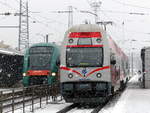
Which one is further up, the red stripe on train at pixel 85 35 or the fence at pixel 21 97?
the red stripe on train at pixel 85 35

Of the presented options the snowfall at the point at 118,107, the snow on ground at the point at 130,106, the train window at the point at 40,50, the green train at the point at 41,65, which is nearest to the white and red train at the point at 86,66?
the snowfall at the point at 118,107

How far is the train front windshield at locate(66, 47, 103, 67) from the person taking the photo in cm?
1716

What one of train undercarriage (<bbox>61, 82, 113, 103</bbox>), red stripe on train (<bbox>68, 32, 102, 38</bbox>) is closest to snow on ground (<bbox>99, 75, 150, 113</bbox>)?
train undercarriage (<bbox>61, 82, 113, 103</bbox>)

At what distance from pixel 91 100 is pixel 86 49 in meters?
2.15

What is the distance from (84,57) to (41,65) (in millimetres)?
7660

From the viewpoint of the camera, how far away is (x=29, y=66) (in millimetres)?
24422

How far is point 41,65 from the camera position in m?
24.5

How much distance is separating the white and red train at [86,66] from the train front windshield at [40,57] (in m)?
7.05

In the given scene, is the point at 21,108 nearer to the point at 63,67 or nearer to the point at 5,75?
the point at 63,67

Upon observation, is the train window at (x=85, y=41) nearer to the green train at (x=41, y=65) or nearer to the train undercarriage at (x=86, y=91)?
the train undercarriage at (x=86, y=91)

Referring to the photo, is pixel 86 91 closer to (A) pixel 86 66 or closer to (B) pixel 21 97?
(A) pixel 86 66

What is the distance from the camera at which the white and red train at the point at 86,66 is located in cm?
1692

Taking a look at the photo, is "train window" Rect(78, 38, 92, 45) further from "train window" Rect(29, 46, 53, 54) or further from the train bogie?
the train bogie

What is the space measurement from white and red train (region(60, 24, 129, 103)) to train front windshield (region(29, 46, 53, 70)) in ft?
23.1
